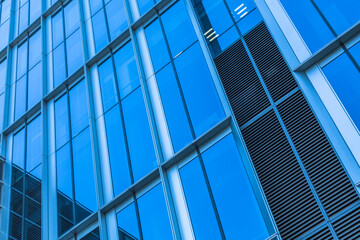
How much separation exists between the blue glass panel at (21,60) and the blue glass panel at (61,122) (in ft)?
16.5

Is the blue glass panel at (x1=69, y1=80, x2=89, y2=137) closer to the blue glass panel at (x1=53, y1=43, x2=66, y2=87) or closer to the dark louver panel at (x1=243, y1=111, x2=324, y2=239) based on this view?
the blue glass panel at (x1=53, y1=43, x2=66, y2=87)

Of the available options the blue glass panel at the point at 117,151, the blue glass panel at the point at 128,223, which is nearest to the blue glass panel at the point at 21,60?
the blue glass panel at the point at 117,151

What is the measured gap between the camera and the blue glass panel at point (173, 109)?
19367 millimetres

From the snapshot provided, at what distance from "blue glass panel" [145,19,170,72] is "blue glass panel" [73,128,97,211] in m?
4.24

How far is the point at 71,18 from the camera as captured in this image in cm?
2944

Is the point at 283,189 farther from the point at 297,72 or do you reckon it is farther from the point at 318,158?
the point at 297,72

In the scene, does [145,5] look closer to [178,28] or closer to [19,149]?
[178,28]

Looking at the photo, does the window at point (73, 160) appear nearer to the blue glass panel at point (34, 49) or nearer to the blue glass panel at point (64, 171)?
the blue glass panel at point (64, 171)

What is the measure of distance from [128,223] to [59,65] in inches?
463

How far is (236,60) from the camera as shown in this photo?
19672 millimetres

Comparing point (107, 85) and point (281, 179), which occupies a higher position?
point (107, 85)

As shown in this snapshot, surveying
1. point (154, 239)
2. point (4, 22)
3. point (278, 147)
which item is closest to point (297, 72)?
point (278, 147)

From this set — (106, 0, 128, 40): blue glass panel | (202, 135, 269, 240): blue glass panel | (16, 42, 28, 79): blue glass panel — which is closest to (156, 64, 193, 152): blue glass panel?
(202, 135, 269, 240): blue glass panel

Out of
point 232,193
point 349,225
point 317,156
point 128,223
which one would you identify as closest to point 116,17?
point 128,223
